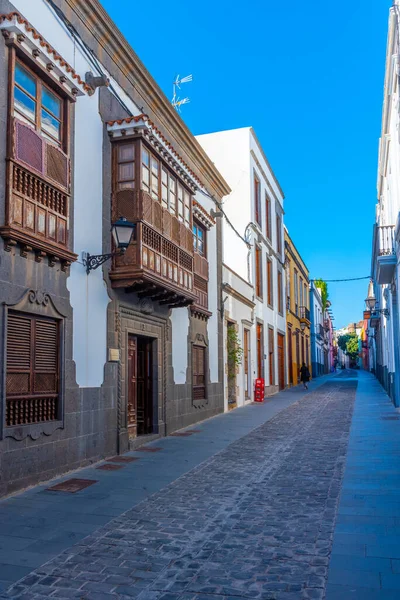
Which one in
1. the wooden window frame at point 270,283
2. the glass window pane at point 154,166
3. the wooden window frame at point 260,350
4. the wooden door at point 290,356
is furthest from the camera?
the wooden door at point 290,356

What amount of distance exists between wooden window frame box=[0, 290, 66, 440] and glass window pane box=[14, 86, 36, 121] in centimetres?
246

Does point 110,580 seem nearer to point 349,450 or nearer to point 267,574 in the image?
point 267,574

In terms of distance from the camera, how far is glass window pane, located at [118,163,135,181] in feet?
33.7

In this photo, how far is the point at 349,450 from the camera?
1001cm

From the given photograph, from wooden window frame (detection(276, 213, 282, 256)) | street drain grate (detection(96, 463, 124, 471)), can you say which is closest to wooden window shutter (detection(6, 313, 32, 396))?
street drain grate (detection(96, 463, 124, 471))

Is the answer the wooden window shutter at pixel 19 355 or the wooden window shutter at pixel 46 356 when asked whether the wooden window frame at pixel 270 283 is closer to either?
the wooden window shutter at pixel 46 356

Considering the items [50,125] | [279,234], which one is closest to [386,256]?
[50,125]

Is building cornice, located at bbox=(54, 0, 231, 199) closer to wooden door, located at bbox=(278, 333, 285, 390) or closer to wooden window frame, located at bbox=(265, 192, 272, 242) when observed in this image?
wooden window frame, located at bbox=(265, 192, 272, 242)

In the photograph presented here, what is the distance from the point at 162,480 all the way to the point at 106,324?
309 cm

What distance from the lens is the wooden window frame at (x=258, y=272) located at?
2332 centimetres

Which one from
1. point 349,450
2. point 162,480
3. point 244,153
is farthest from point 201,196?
point 162,480

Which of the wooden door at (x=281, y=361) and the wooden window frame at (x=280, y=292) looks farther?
the wooden window frame at (x=280, y=292)

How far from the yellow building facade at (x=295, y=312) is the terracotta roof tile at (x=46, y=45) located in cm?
2355

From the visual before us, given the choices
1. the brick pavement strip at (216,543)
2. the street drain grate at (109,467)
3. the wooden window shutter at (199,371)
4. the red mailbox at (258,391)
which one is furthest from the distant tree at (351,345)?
the street drain grate at (109,467)
